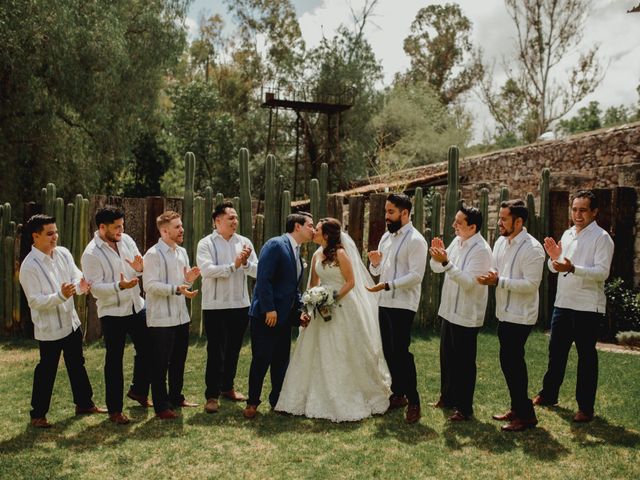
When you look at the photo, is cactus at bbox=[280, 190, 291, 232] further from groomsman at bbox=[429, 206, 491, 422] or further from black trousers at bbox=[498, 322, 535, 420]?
black trousers at bbox=[498, 322, 535, 420]

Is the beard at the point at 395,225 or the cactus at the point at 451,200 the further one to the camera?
the cactus at the point at 451,200

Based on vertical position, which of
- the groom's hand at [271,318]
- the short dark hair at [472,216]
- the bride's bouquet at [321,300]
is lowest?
the groom's hand at [271,318]

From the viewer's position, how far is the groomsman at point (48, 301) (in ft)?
16.5

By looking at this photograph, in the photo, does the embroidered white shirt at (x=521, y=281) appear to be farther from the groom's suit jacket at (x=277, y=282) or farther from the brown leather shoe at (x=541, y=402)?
the groom's suit jacket at (x=277, y=282)

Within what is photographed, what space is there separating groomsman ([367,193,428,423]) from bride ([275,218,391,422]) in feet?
0.49

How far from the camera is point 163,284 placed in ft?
17.3

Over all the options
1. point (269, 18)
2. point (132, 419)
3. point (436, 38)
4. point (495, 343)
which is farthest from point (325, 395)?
point (436, 38)

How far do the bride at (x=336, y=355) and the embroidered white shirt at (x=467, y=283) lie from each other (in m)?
0.76

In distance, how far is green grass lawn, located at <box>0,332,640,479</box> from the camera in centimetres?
Answer: 428

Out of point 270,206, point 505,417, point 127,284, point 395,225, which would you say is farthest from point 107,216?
point 270,206

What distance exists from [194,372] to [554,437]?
12.8 feet

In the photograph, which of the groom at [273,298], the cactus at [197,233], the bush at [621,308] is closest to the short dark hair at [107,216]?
the groom at [273,298]

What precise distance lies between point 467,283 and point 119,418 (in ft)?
10.1

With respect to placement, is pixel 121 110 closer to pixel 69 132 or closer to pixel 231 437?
pixel 69 132
